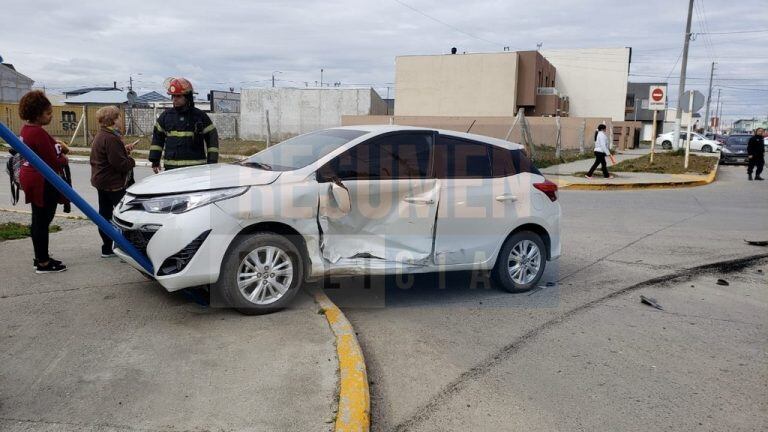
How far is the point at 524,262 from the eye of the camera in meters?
6.54

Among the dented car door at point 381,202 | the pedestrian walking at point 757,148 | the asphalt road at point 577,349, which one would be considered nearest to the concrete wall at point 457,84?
the pedestrian walking at point 757,148

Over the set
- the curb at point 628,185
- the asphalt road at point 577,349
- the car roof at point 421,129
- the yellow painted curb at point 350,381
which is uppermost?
the car roof at point 421,129

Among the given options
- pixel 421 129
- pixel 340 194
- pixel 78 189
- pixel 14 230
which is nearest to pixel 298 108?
pixel 78 189

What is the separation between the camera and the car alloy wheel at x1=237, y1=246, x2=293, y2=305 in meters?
5.12

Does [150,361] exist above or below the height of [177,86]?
below

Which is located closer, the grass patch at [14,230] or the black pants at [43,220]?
the black pants at [43,220]

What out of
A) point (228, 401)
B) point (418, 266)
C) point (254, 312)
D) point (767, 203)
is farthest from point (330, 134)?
point (767, 203)

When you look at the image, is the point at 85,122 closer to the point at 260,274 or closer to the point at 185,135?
the point at 185,135

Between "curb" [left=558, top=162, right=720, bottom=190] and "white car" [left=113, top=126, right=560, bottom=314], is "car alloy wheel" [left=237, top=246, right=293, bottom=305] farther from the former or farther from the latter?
"curb" [left=558, top=162, right=720, bottom=190]

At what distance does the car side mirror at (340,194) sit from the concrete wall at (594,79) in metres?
59.7

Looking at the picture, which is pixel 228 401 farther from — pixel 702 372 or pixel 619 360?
pixel 702 372

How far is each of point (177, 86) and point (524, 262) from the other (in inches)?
159

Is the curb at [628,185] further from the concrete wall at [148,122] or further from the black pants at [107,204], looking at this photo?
the concrete wall at [148,122]

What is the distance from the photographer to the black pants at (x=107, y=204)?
6.72m
